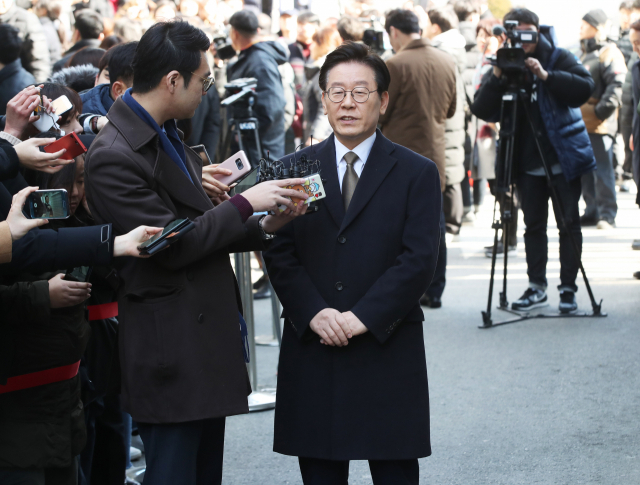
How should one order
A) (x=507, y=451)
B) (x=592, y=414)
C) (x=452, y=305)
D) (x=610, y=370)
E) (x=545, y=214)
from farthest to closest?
1. (x=452, y=305)
2. (x=545, y=214)
3. (x=610, y=370)
4. (x=592, y=414)
5. (x=507, y=451)

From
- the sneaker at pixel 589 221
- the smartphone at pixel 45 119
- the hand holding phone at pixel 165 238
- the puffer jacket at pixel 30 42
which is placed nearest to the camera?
the hand holding phone at pixel 165 238

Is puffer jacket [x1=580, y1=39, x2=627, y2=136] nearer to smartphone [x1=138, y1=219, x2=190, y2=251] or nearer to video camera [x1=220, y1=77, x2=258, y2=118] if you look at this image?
video camera [x1=220, y1=77, x2=258, y2=118]

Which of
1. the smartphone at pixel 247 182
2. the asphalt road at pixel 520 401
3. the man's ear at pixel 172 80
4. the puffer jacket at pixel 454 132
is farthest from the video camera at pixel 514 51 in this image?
the man's ear at pixel 172 80

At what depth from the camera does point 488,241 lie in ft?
31.1

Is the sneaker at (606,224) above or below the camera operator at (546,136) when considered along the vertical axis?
below

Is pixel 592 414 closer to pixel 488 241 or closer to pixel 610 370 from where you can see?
pixel 610 370

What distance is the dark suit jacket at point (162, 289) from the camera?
7.79 feet

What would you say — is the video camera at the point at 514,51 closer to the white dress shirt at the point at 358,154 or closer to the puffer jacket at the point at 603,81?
the white dress shirt at the point at 358,154

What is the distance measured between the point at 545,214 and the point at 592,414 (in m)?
2.23

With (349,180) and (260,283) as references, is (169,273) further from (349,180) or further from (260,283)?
(260,283)

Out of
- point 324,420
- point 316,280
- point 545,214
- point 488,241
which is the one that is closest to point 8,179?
point 316,280

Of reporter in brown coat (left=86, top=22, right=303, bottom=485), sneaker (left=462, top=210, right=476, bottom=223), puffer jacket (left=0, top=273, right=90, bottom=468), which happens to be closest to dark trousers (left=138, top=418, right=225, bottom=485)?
reporter in brown coat (left=86, top=22, right=303, bottom=485)

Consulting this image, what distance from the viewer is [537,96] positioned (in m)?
6.05

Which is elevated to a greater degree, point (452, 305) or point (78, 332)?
point (78, 332)
